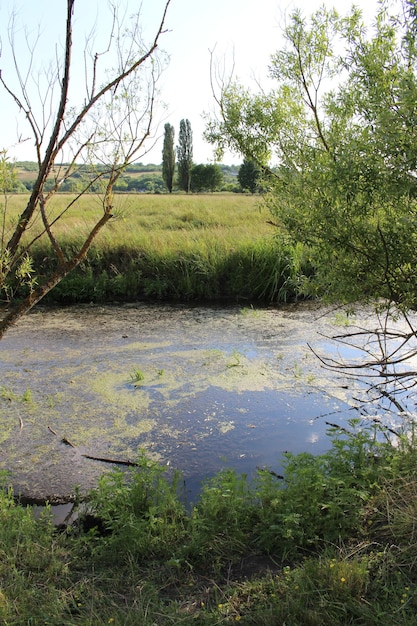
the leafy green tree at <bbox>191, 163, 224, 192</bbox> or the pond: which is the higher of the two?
the leafy green tree at <bbox>191, 163, 224, 192</bbox>

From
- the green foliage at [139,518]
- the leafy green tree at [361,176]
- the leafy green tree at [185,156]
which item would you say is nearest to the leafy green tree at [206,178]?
the leafy green tree at [185,156]

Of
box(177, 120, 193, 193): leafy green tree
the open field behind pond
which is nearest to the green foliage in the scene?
the open field behind pond

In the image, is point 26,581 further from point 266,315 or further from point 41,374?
point 266,315

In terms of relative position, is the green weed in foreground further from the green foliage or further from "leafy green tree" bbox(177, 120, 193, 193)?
"leafy green tree" bbox(177, 120, 193, 193)

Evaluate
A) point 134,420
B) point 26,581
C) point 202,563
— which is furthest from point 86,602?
point 134,420

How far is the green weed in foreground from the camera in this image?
6.36 feet

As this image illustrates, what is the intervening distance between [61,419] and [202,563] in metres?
2.17

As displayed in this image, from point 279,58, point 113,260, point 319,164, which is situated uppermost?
point 279,58

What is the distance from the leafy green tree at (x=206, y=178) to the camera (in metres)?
43.8

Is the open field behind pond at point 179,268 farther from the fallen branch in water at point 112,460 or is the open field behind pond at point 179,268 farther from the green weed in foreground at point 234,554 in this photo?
the green weed in foreground at point 234,554

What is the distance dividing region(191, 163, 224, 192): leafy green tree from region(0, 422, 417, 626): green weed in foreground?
4198 cm

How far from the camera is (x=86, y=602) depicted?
2.01 metres

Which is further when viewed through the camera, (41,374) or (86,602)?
(41,374)

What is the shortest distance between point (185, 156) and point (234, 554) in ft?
118
